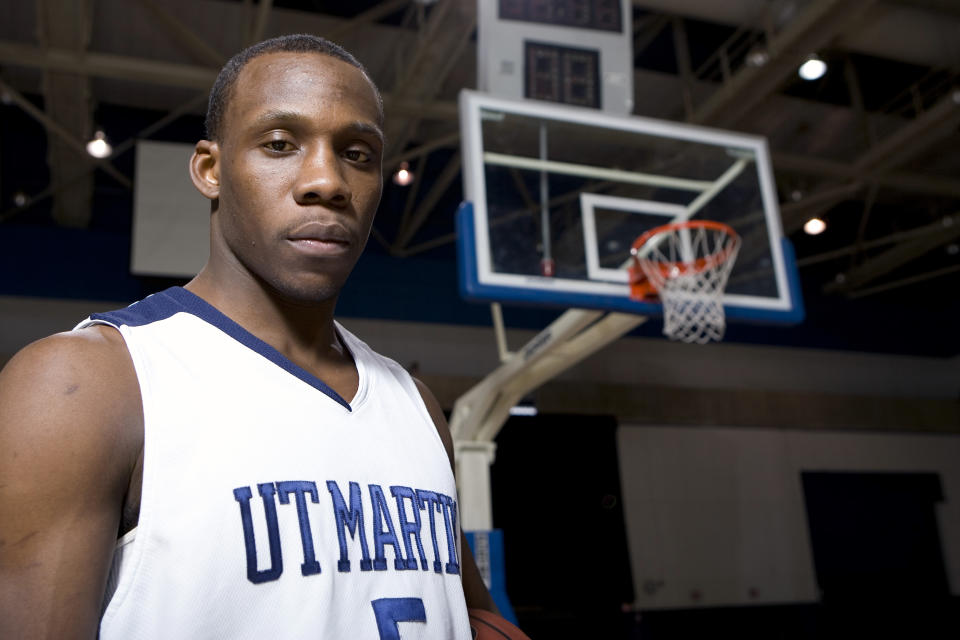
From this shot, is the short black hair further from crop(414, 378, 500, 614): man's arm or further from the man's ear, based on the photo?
crop(414, 378, 500, 614): man's arm

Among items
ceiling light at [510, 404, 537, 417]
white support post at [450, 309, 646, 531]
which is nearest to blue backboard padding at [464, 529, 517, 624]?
white support post at [450, 309, 646, 531]

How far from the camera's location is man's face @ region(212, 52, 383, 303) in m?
1.02

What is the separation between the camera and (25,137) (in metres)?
8.00

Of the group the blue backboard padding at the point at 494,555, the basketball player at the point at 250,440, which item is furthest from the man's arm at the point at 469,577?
the blue backboard padding at the point at 494,555

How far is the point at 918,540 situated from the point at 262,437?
1223cm

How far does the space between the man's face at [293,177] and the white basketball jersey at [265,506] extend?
11cm

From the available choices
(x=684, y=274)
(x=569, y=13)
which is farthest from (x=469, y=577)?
(x=569, y=13)

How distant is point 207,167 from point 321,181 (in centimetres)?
20

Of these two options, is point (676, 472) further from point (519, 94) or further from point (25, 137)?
point (25, 137)

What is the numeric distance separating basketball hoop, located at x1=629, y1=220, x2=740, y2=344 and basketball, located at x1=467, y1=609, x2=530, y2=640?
261cm

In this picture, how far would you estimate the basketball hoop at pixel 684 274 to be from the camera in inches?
146

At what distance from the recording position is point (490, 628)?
1.13 meters

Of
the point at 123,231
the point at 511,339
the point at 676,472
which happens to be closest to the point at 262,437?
the point at 123,231

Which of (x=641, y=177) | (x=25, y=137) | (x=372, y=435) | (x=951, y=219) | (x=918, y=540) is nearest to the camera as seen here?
(x=372, y=435)
